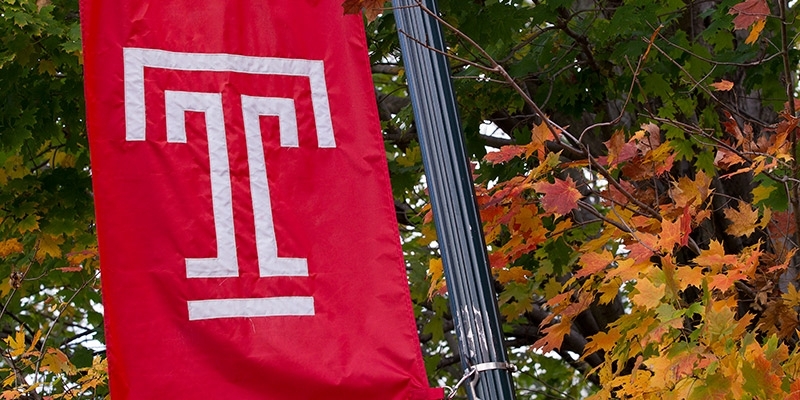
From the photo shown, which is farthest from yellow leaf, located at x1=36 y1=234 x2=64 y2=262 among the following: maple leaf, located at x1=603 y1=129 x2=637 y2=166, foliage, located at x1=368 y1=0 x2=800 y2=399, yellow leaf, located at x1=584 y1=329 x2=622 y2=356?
maple leaf, located at x1=603 y1=129 x2=637 y2=166

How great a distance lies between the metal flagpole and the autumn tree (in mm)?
171

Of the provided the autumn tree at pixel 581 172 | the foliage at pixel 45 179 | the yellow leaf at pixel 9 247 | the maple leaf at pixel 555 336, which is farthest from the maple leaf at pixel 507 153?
the yellow leaf at pixel 9 247

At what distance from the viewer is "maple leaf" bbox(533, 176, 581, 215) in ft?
10.7

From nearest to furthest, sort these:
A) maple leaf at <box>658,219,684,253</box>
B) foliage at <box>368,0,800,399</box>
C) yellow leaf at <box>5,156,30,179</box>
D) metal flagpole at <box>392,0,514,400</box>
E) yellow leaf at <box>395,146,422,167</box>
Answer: metal flagpole at <box>392,0,514,400</box> → foliage at <box>368,0,800,399</box> → maple leaf at <box>658,219,684,253</box> → yellow leaf at <box>395,146,422,167</box> → yellow leaf at <box>5,156,30,179</box>

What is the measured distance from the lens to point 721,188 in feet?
19.5

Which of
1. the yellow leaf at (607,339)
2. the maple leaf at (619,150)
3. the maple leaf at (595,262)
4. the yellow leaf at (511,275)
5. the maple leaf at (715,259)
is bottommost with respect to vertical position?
the yellow leaf at (607,339)

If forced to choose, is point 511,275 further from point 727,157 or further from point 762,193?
point 762,193

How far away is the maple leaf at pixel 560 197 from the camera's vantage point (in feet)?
10.7

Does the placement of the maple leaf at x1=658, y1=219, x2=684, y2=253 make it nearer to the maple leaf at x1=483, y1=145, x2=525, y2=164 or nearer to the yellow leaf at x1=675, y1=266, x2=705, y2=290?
the yellow leaf at x1=675, y1=266, x2=705, y2=290

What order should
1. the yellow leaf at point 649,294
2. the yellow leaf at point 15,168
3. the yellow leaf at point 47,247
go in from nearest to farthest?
1. the yellow leaf at point 649,294
2. the yellow leaf at point 47,247
3. the yellow leaf at point 15,168

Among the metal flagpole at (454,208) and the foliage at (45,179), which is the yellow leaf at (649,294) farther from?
the foliage at (45,179)

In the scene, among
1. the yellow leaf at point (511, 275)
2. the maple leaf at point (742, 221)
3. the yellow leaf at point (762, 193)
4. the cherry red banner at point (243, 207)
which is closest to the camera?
the cherry red banner at point (243, 207)

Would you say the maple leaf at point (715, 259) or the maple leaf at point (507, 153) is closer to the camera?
the maple leaf at point (715, 259)

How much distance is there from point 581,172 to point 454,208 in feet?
10.5
